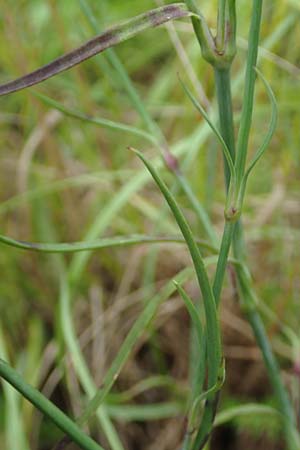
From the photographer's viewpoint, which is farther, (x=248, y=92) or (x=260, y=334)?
(x=260, y=334)

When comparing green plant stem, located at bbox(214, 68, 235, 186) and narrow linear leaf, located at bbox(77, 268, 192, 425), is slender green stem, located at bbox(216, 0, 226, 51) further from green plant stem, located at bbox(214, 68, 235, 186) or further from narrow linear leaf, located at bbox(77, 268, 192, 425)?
narrow linear leaf, located at bbox(77, 268, 192, 425)

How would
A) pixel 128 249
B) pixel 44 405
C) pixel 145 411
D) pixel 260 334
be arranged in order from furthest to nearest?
pixel 128 249
pixel 145 411
pixel 260 334
pixel 44 405

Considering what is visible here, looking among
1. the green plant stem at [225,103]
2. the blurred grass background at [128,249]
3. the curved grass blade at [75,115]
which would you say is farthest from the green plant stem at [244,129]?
the blurred grass background at [128,249]

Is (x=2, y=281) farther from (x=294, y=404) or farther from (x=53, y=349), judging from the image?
(x=294, y=404)

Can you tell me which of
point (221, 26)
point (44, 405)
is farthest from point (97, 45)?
point (44, 405)

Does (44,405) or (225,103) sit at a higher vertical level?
(225,103)

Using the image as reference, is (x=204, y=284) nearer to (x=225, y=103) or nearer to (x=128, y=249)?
(x=225, y=103)
